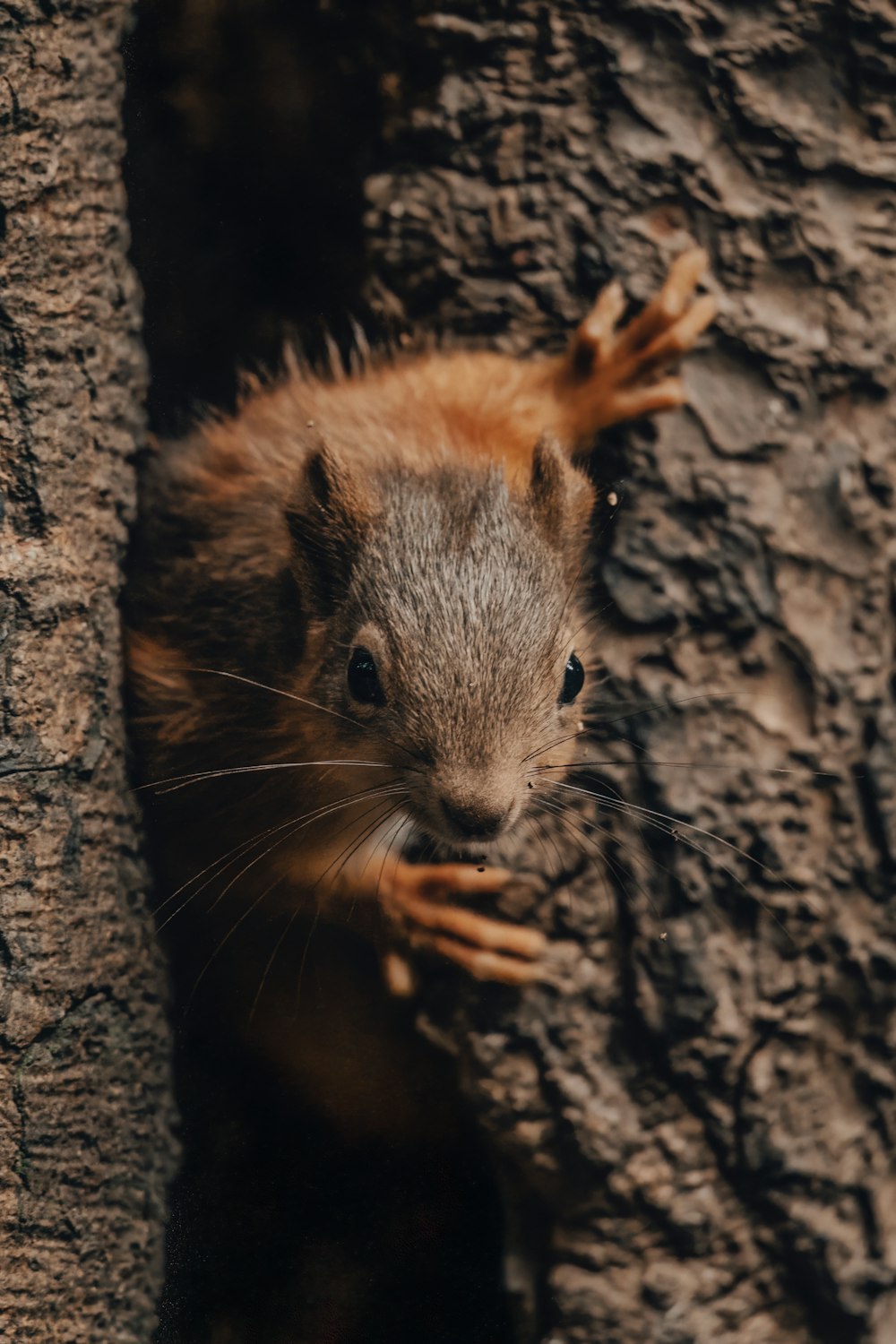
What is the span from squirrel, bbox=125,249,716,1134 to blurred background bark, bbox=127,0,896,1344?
50 millimetres

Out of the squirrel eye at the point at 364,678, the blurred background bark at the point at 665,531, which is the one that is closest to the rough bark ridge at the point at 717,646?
the blurred background bark at the point at 665,531

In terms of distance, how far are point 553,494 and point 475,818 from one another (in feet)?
0.93

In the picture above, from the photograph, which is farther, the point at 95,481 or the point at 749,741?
the point at 749,741

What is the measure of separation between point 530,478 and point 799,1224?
772 millimetres

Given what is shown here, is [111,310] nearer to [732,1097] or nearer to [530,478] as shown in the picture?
[530,478]

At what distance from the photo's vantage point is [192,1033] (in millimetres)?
993

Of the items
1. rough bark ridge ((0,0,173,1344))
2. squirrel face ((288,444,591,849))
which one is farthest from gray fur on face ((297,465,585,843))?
rough bark ridge ((0,0,173,1344))

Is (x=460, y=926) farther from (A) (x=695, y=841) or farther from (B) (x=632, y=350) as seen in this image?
(B) (x=632, y=350)

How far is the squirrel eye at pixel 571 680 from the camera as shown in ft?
3.36

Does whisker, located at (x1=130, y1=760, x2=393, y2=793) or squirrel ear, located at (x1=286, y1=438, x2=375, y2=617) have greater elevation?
squirrel ear, located at (x1=286, y1=438, x2=375, y2=617)

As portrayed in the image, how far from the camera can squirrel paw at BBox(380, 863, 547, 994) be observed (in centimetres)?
102

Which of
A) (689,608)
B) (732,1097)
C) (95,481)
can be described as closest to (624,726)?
Result: (689,608)

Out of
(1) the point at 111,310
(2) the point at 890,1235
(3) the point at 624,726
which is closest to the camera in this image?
(1) the point at 111,310

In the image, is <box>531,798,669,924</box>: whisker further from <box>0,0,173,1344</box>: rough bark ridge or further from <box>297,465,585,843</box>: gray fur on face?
<box>0,0,173,1344</box>: rough bark ridge
